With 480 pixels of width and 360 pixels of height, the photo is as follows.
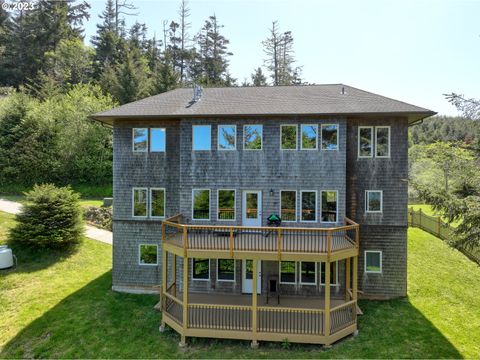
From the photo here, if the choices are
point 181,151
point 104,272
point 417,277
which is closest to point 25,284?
point 104,272

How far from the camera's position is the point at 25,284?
13789mm

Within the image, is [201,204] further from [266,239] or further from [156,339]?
[156,339]

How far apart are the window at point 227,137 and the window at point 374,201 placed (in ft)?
19.5

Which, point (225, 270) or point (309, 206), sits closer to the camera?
point (309, 206)

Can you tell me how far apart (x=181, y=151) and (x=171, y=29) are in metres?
42.3

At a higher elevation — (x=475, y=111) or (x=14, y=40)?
(x=14, y=40)

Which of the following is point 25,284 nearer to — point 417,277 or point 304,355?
point 304,355

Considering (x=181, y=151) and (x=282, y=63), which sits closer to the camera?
(x=181, y=151)

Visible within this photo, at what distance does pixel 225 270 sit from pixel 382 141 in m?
8.40

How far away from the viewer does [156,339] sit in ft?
34.6

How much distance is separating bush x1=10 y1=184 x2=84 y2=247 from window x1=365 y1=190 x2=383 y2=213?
1478 cm

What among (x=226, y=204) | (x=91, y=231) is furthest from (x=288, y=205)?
(x=91, y=231)

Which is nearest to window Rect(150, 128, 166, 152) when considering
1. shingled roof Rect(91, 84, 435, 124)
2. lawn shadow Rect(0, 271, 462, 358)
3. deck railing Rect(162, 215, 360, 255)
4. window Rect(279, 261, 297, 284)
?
shingled roof Rect(91, 84, 435, 124)

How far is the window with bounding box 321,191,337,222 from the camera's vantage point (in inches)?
480
